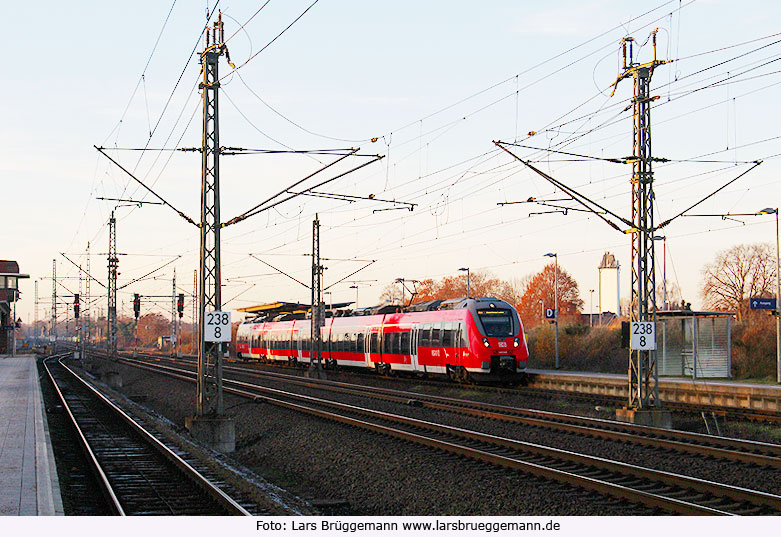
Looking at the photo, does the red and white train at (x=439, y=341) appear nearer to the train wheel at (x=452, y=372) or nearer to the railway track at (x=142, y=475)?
the train wheel at (x=452, y=372)

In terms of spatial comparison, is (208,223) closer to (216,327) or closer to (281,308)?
(216,327)

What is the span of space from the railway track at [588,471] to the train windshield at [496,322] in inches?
387

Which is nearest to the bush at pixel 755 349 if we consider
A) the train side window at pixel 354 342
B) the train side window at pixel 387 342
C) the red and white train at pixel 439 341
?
the red and white train at pixel 439 341

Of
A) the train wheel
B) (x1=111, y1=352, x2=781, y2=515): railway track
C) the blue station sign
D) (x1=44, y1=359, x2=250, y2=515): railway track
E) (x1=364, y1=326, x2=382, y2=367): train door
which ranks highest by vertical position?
the blue station sign

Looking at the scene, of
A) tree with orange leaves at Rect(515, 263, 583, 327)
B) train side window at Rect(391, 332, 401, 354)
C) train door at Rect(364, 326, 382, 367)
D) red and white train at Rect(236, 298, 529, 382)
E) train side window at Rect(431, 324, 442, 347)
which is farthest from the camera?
tree with orange leaves at Rect(515, 263, 583, 327)

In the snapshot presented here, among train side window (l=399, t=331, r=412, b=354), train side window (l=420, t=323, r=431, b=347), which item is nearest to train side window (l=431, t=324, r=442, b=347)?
train side window (l=420, t=323, r=431, b=347)

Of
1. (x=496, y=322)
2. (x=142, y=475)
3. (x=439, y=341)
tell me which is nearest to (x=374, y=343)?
(x=439, y=341)

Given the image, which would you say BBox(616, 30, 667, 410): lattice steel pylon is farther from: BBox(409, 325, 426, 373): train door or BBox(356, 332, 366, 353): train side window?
BBox(356, 332, 366, 353): train side window

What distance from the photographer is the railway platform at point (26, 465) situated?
11094 millimetres

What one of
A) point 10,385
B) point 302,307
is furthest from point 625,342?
point 302,307

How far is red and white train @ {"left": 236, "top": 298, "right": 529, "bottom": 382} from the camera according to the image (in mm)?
30906

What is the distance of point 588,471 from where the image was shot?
1345 centimetres

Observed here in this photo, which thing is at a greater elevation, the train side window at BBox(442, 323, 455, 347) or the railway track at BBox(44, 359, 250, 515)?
the train side window at BBox(442, 323, 455, 347)

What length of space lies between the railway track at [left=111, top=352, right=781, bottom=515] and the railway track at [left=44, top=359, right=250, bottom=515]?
4.70 metres
